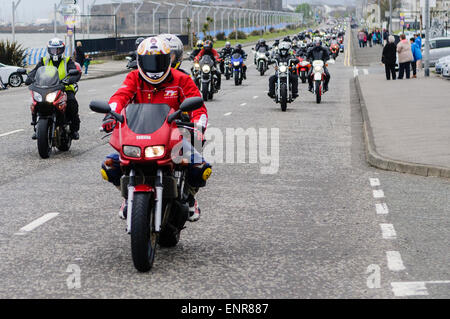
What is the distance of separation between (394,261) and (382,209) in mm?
2405

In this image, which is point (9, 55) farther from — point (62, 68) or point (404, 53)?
point (62, 68)

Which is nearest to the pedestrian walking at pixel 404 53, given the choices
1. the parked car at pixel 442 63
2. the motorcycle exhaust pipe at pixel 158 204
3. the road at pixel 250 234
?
the parked car at pixel 442 63

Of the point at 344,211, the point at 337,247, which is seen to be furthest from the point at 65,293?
the point at 344,211

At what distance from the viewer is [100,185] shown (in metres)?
10.8

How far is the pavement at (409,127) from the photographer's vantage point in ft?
39.5

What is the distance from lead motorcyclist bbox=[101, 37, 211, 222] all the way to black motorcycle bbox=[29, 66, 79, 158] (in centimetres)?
618

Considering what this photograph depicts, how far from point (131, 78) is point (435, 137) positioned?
8.70 m

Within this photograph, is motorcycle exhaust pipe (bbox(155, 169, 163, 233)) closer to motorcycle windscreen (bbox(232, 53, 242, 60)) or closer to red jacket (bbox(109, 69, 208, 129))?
red jacket (bbox(109, 69, 208, 129))

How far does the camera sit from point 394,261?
681cm

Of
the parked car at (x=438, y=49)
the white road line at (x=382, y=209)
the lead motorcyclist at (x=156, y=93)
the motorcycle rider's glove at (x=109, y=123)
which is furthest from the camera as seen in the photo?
the parked car at (x=438, y=49)

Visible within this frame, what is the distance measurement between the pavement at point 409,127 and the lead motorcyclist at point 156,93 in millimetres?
5191

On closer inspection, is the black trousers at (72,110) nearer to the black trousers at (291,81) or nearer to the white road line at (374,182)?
the white road line at (374,182)

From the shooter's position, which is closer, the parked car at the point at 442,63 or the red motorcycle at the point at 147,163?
the red motorcycle at the point at 147,163

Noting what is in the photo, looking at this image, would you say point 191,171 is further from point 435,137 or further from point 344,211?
point 435,137
